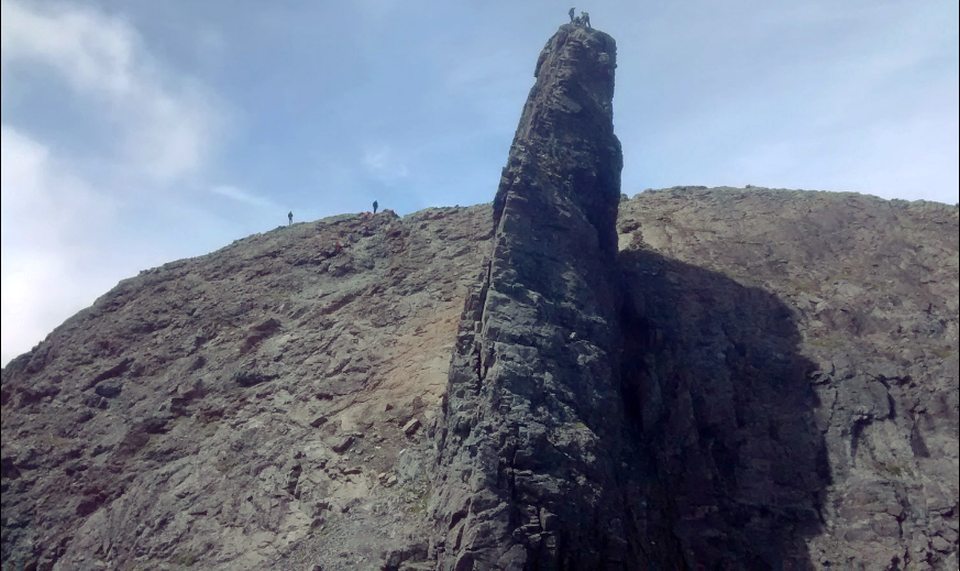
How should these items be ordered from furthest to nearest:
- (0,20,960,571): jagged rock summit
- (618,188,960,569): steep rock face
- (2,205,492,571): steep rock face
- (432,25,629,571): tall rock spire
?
1. (618,188,960,569): steep rock face
2. (2,205,492,571): steep rock face
3. (0,20,960,571): jagged rock summit
4. (432,25,629,571): tall rock spire

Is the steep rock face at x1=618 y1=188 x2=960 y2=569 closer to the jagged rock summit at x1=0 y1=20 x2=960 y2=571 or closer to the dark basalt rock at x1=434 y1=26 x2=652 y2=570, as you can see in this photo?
Result: the jagged rock summit at x1=0 y1=20 x2=960 y2=571

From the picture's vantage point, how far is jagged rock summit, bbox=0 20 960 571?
2030 cm

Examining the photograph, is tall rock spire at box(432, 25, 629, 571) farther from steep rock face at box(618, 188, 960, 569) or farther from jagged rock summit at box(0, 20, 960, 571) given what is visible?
steep rock face at box(618, 188, 960, 569)

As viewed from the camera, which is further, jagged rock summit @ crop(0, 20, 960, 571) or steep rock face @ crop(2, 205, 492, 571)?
steep rock face @ crop(2, 205, 492, 571)

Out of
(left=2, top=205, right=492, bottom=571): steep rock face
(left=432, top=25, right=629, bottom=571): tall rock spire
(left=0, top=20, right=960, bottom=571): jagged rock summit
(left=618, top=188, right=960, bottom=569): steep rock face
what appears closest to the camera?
(left=432, top=25, right=629, bottom=571): tall rock spire

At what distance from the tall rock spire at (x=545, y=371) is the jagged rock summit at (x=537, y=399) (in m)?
0.09

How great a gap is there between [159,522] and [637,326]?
61.8 feet

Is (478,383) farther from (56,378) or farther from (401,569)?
(56,378)

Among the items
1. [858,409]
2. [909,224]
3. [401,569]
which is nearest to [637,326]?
[858,409]

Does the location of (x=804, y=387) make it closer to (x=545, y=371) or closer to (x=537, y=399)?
(x=545, y=371)

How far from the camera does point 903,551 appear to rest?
69.4 ft

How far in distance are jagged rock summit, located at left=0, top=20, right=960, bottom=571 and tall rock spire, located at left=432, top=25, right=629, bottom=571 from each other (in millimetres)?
93

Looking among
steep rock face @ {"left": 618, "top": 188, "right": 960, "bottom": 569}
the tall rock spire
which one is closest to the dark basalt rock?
the tall rock spire

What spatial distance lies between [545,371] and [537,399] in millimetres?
1106
